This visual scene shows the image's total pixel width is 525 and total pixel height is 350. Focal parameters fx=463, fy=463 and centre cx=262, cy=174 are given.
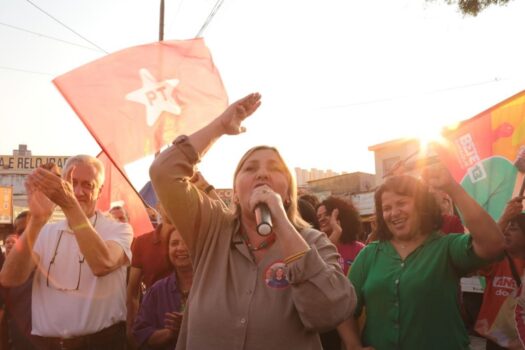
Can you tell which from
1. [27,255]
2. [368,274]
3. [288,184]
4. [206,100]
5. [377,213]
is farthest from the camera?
[206,100]

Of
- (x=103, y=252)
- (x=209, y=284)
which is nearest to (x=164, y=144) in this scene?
(x=103, y=252)

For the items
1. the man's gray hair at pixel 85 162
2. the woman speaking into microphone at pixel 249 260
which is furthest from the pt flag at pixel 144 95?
the woman speaking into microphone at pixel 249 260

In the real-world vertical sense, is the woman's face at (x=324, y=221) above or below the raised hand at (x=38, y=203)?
below

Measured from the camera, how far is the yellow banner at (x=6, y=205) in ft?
71.1

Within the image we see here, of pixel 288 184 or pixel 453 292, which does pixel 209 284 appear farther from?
pixel 453 292

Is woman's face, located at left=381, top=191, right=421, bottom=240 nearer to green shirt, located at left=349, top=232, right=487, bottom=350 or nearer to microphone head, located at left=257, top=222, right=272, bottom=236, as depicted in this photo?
green shirt, located at left=349, top=232, right=487, bottom=350

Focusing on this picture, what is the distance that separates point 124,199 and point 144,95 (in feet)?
4.73

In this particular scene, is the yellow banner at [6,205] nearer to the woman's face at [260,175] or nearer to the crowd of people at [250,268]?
the crowd of people at [250,268]

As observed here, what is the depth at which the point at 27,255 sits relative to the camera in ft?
9.02

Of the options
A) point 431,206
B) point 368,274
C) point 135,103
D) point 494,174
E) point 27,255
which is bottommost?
point 368,274

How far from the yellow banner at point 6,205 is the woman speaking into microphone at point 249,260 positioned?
22.7 meters

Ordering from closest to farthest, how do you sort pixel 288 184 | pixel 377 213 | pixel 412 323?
pixel 288 184, pixel 412 323, pixel 377 213

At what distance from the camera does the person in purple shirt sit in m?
2.96

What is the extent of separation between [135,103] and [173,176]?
2.98m
